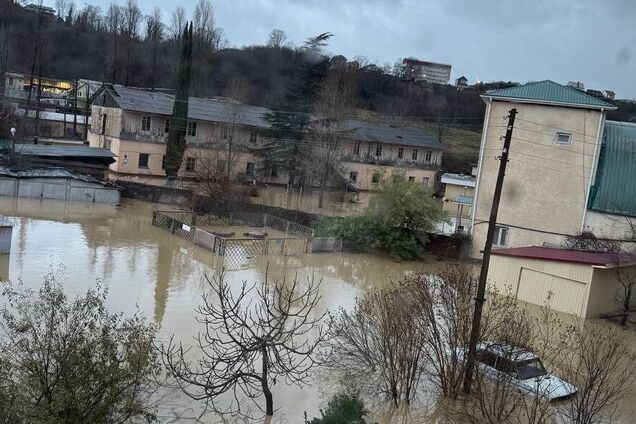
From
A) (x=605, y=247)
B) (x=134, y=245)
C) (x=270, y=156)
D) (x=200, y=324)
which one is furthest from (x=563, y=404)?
(x=270, y=156)

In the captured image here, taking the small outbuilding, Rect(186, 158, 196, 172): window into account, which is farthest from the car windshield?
Rect(186, 158, 196, 172): window

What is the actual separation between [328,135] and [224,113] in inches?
320

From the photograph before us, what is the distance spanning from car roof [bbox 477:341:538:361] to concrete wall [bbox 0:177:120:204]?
26.4m

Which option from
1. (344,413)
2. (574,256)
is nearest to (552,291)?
(574,256)

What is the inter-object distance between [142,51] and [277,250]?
67.3 m

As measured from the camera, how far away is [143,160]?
4328 cm

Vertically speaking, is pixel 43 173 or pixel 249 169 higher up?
pixel 249 169

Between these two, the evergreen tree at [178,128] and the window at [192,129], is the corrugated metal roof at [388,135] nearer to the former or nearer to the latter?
the window at [192,129]

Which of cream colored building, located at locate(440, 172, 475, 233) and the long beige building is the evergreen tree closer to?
the long beige building

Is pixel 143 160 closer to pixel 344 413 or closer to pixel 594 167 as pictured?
pixel 594 167

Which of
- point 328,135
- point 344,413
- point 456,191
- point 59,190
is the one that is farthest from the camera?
point 456,191

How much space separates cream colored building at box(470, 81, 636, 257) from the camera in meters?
28.3

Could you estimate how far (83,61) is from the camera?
8662cm

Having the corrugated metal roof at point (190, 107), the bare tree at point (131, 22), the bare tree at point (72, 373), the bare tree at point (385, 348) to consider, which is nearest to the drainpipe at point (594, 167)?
the bare tree at point (385, 348)
